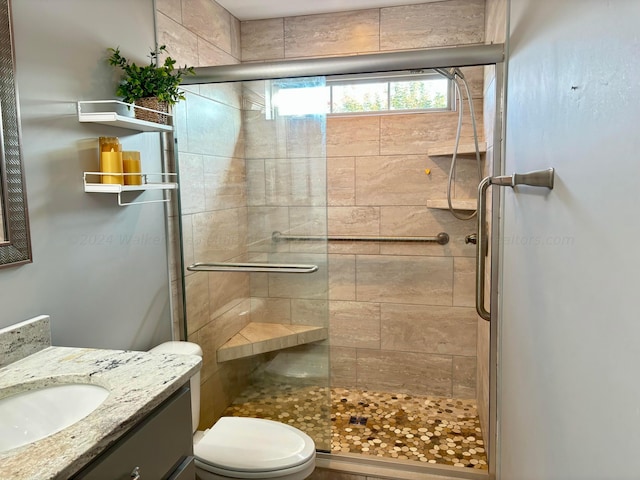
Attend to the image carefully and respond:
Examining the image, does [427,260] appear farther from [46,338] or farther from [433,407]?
[46,338]

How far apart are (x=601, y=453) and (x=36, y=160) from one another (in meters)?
1.62

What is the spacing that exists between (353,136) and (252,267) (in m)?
1.17

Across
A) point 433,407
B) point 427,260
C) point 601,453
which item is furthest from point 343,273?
point 601,453

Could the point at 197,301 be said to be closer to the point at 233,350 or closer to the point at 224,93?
the point at 233,350

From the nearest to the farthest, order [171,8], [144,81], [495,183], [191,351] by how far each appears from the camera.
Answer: [495,183] < [144,81] < [191,351] < [171,8]

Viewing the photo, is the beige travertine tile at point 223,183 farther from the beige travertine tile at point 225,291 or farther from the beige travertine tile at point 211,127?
the beige travertine tile at point 225,291

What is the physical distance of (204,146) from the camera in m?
2.27

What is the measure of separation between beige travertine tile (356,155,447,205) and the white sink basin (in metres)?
2.10

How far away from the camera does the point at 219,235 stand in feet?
7.60

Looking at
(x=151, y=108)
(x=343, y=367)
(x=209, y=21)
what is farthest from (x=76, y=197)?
(x=343, y=367)

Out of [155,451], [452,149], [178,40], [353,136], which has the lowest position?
[155,451]

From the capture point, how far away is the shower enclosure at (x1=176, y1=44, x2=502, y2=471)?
7.24ft

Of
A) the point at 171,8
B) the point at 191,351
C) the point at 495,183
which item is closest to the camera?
the point at 495,183

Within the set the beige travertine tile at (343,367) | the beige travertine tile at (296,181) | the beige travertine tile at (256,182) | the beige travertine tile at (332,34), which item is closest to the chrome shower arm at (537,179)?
the beige travertine tile at (296,181)
